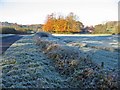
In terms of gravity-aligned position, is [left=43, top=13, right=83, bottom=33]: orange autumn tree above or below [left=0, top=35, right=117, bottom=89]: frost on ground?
above

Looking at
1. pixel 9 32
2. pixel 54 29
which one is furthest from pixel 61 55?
pixel 9 32

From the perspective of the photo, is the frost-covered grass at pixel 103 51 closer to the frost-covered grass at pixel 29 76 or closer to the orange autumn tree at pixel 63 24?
the frost-covered grass at pixel 29 76

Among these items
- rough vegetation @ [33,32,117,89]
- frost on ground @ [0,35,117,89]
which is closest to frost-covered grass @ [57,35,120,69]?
rough vegetation @ [33,32,117,89]

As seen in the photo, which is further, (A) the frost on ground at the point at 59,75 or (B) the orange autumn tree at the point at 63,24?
(B) the orange autumn tree at the point at 63,24

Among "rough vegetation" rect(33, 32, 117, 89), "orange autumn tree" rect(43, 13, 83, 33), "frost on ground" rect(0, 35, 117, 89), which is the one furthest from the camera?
"orange autumn tree" rect(43, 13, 83, 33)

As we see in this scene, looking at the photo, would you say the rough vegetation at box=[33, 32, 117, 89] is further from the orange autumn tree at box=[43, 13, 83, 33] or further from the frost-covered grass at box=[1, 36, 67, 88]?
the orange autumn tree at box=[43, 13, 83, 33]

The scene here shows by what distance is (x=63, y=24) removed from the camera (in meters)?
59.1

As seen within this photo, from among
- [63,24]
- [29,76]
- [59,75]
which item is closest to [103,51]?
[59,75]

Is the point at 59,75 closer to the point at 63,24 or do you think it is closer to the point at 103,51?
the point at 103,51

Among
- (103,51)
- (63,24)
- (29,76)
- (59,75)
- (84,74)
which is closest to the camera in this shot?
(29,76)

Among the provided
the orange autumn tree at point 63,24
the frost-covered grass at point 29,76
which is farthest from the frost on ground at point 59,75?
the orange autumn tree at point 63,24

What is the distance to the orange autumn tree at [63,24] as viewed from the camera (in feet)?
194

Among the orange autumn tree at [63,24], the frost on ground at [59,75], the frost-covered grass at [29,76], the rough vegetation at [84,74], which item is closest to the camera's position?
the frost-covered grass at [29,76]

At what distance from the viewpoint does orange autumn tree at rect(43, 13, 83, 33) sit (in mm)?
59128
